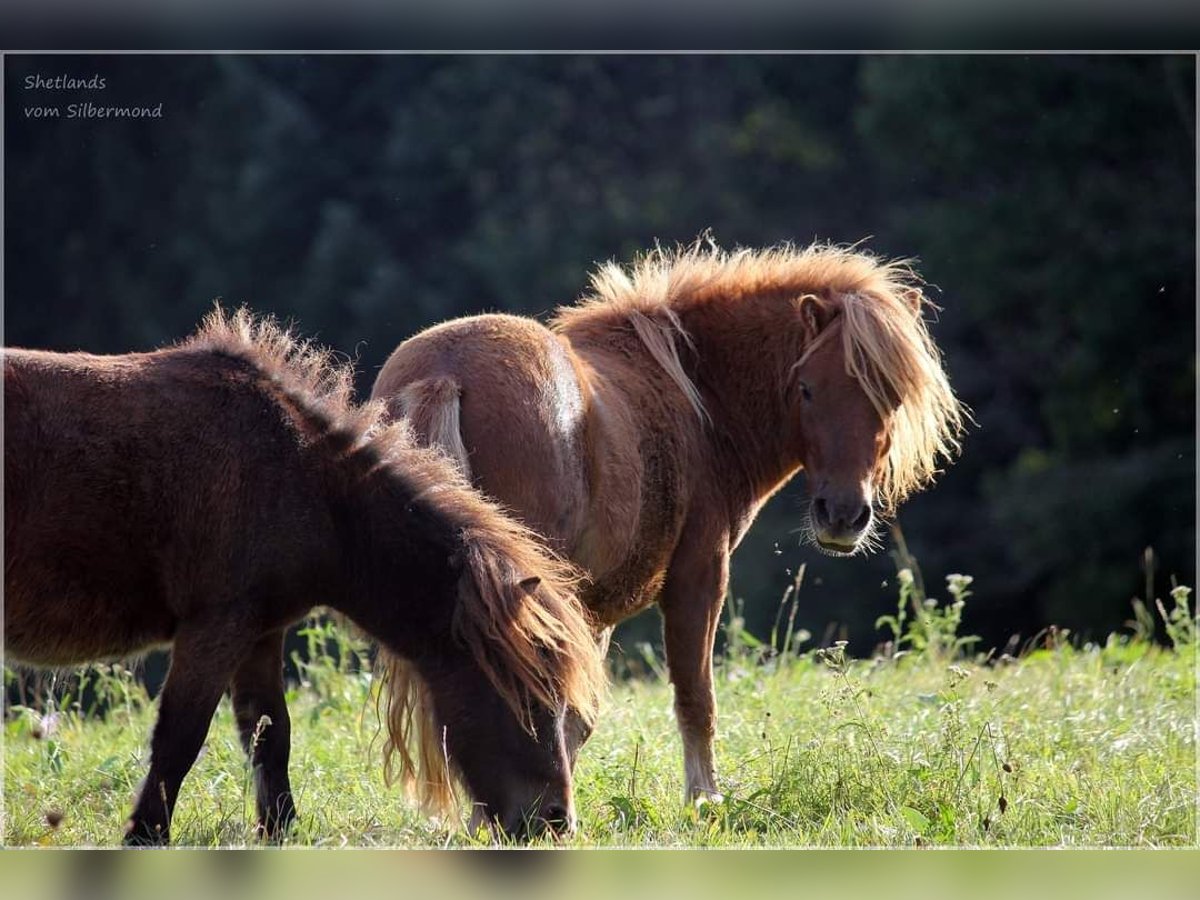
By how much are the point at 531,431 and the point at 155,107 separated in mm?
2446

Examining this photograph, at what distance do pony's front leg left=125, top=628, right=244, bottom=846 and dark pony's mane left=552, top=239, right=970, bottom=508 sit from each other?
2.14 metres

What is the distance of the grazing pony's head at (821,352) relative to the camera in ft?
17.5

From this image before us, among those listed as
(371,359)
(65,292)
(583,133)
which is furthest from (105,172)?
(583,133)

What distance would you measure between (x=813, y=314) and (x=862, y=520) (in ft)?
2.73

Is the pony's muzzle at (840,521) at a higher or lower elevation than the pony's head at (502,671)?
higher

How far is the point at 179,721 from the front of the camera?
4105 millimetres

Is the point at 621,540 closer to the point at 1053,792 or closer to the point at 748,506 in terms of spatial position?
the point at 748,506

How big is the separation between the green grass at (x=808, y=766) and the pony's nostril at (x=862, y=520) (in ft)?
1.57

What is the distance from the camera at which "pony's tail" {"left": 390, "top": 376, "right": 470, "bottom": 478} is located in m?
4.51

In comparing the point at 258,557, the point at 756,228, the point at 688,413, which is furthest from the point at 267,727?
the point at 756,228

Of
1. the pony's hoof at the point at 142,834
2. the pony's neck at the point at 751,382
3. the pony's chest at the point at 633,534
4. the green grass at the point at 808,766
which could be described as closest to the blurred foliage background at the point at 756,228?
the green grass at the point at 808,766

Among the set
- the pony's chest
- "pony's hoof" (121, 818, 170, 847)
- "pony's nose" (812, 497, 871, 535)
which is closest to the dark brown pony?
"pony's hoof" (121, 818, 170, 847)

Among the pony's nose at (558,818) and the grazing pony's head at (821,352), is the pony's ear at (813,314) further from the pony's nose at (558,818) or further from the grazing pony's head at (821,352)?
the pony's nose at (558,818)

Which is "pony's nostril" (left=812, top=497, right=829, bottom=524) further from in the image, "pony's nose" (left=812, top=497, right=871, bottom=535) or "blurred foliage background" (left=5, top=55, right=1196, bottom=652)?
"blurred foliage background" (left=5, top=55, right=1196, bottom=652)
